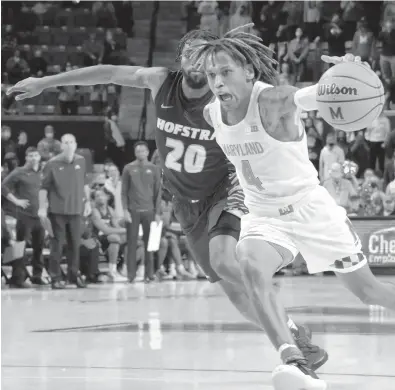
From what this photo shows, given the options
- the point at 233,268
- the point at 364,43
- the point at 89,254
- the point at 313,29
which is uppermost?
the point at 313,29

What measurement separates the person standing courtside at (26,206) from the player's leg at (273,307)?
831cm

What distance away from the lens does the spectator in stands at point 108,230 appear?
14383 mm

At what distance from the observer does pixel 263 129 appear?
5.24 metres

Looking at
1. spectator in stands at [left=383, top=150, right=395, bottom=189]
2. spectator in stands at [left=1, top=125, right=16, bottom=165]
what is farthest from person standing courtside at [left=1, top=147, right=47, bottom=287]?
spectator in stands at [left=383, top=150, right=395, bottom=189]

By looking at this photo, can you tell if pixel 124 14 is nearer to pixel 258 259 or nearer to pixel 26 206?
pixel 26 206

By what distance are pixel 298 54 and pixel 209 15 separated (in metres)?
2.08

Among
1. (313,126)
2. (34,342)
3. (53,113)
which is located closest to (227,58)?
(34,342)

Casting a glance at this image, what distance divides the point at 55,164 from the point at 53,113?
746 cm

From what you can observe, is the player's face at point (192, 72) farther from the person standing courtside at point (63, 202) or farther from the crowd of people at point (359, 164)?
the crowd of people at point (359, 164)

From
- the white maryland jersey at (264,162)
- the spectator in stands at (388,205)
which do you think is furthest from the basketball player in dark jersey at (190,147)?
the spectator in stands at (388,205)

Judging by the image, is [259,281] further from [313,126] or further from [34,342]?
[313,126]

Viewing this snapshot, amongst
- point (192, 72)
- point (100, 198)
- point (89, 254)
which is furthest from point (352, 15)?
point (192, 72)

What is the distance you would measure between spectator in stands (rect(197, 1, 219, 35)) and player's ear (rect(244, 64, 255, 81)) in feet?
46.5

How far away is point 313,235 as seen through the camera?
5.32 m
